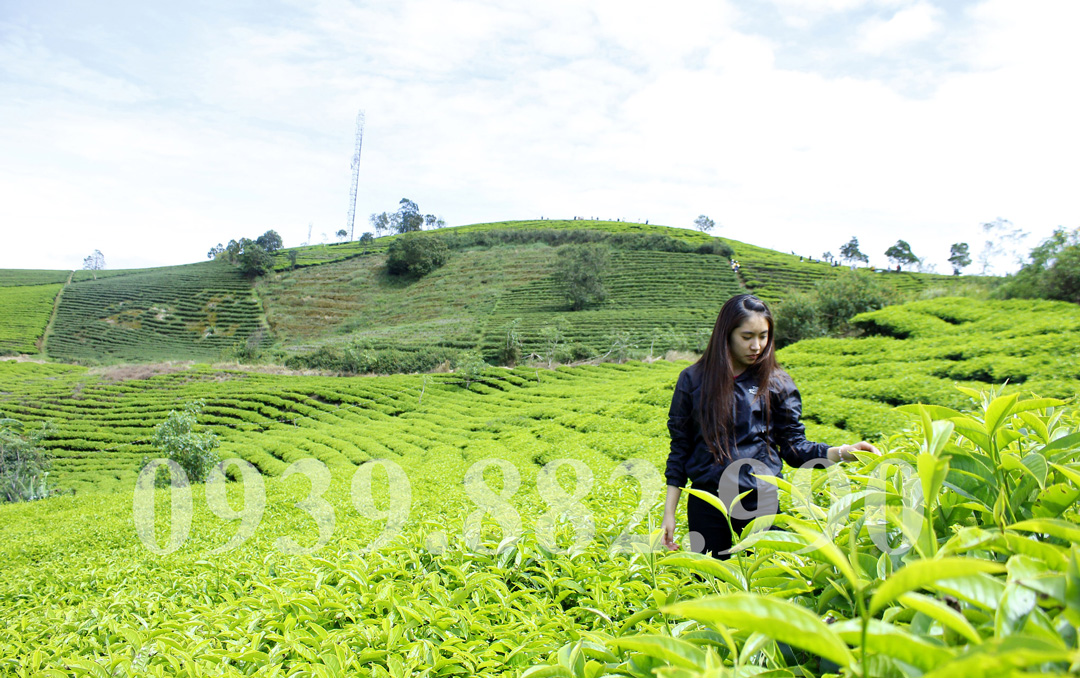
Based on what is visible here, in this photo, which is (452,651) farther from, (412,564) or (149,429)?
(149,429)


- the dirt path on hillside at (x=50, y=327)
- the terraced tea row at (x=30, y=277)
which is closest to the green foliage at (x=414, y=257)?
the dirt path on hillside at (x=50, y=327)

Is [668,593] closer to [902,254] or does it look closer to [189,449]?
[189,449]

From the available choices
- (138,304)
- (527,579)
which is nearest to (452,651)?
(527,579)

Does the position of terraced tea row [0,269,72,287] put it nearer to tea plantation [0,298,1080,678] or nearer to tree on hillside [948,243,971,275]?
tea plantation [0,298,1080,678]

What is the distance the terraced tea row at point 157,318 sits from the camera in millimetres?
40531

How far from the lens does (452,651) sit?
4.05 ft

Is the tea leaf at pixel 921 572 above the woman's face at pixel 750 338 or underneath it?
underneath

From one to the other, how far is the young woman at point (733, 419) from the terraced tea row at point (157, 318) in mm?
44007

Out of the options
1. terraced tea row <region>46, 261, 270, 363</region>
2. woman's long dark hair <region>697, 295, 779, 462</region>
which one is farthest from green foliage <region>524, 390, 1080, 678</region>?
terraced tea row <region>46, 261, 270, 363</region>

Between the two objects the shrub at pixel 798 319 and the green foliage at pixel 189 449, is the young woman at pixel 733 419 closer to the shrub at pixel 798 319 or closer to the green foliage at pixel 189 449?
the green foliage at pixel 189 449

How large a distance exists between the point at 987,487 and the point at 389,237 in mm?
74211

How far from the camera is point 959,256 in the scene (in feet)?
167

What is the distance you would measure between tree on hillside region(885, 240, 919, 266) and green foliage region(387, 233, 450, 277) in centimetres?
4107

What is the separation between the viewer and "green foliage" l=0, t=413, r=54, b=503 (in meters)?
14.8
